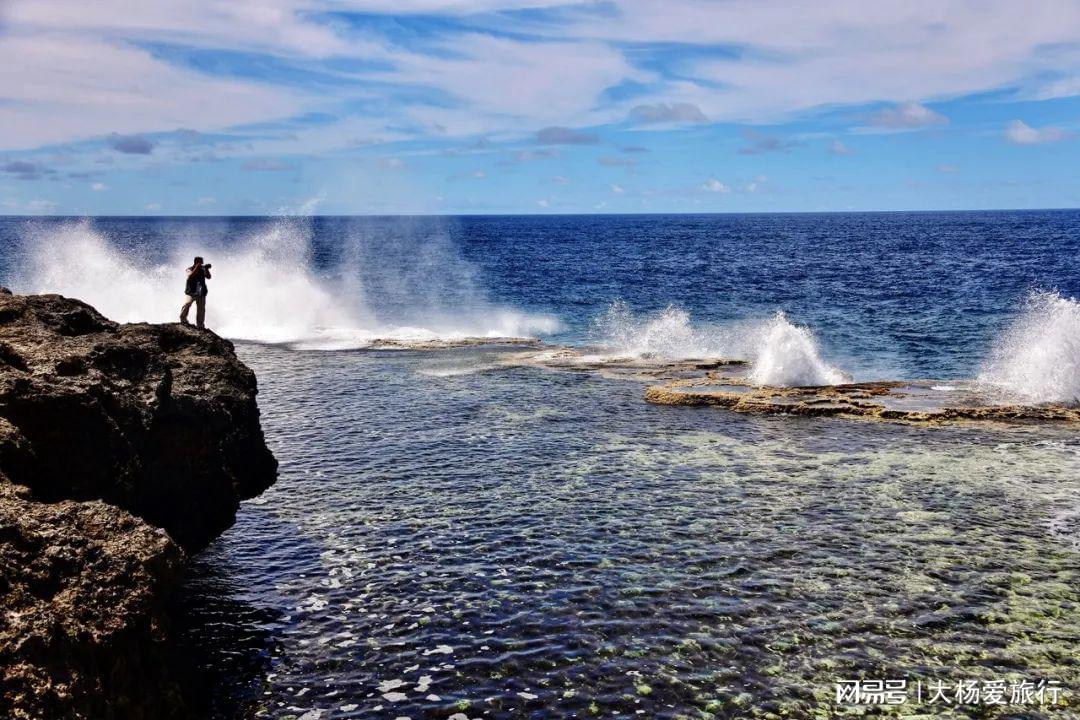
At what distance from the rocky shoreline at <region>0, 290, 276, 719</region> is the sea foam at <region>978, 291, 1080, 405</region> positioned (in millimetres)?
26011

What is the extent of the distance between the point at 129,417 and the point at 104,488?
1.32 metres

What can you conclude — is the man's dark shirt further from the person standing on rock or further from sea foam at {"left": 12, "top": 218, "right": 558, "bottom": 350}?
sea foam at {"left": 12, "top": 218, "right": 558, "bottom": 350}

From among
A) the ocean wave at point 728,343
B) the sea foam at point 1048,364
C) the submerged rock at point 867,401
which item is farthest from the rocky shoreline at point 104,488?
the sea foam at point 1048,364

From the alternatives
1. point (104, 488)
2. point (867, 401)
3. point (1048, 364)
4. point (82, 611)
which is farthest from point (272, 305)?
point (82, 611)

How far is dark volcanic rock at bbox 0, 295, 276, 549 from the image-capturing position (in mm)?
10789

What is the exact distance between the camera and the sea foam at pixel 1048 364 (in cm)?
2852

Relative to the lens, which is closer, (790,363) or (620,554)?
(620,554)

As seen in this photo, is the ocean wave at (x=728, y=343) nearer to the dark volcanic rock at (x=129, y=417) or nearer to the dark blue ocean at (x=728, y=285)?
the dark blue ocean at (x=728, y=285)

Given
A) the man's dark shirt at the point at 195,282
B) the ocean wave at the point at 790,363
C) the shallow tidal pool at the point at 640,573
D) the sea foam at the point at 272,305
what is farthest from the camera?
the sea foam at the point at 272,305

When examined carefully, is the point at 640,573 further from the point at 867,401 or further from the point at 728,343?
the point at 728,343

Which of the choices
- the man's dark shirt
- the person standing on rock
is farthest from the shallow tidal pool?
the man's dark shirt

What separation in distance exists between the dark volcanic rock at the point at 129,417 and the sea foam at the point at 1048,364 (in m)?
25.7

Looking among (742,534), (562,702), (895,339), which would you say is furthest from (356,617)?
(895,339)

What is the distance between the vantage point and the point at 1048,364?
2933 cm
